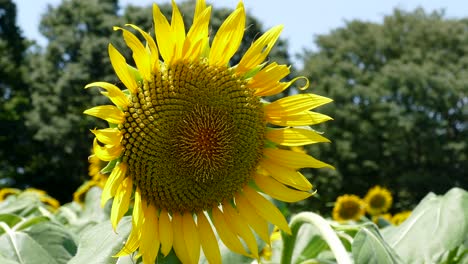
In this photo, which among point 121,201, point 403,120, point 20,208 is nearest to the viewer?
point 121,201

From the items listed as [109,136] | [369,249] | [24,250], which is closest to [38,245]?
[24,250]

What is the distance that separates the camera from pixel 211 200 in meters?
1.40

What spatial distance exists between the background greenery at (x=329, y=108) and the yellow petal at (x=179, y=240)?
2424cm

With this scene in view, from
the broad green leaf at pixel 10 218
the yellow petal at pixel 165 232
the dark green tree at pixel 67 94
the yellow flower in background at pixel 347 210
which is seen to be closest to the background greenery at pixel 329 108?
the dark green tree at pixel 67 94

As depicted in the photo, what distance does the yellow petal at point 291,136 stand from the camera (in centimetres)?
143

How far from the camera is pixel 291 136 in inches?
57.1

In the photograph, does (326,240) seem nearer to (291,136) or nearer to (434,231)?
(291,136)

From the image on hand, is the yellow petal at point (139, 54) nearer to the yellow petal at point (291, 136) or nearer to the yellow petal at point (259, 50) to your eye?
the yellow petal at point (259, 50)

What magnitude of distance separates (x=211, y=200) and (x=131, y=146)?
8.2 inches

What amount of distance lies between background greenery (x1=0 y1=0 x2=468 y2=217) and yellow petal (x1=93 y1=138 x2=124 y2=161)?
24338mm

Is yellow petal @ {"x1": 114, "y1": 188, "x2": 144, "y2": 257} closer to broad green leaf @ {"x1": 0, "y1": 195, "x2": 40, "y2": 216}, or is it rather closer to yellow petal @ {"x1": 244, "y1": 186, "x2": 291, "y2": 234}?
yellow petal @ {"x1": 244, "y1": 186, "x2": 291, "y2": 234}

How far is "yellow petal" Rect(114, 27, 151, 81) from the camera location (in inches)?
48.8

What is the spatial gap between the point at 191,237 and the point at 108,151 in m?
0.24

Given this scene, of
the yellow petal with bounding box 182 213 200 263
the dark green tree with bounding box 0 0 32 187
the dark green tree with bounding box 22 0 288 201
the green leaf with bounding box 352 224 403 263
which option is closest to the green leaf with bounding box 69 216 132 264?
the yellow petal with bounding box 182 213 200 263
